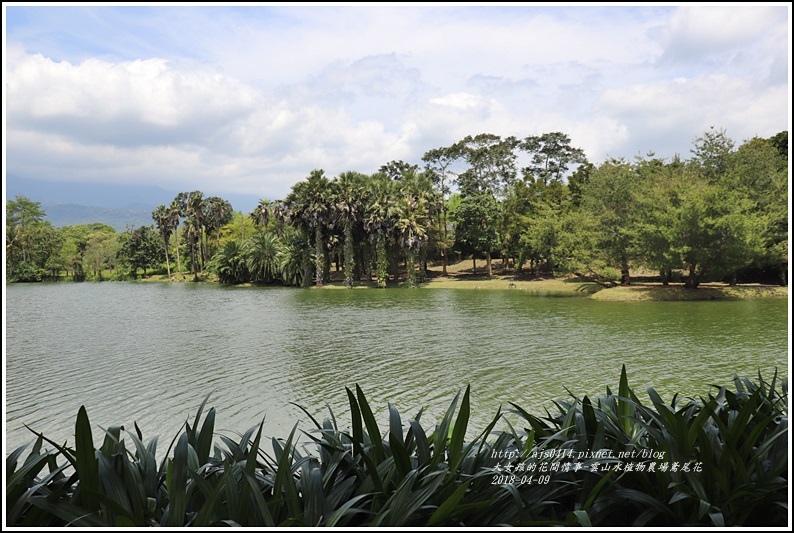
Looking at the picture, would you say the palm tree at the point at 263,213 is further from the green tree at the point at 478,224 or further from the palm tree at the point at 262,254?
the green tree at the point at 478,224

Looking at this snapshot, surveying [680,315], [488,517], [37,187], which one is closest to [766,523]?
[488,517]

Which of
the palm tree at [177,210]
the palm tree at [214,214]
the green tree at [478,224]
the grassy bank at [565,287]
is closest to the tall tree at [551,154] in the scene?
the green tree at [478,224]

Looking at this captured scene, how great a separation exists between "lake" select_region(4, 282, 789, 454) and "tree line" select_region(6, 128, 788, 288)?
10.7 ft

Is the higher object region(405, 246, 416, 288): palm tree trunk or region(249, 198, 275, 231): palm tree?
region(249, 198, 275, 231): palm tree

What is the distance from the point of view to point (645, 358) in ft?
33.9

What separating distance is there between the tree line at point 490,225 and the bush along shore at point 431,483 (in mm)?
10195


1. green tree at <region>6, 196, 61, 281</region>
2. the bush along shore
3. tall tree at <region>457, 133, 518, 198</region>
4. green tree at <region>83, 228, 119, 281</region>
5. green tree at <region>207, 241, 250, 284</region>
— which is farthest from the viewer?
tall tree at <region>457, 133, 518, 198</region>

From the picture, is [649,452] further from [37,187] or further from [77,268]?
[77,268]

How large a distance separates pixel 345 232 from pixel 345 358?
70.2 feet

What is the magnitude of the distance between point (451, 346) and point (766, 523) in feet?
32.8

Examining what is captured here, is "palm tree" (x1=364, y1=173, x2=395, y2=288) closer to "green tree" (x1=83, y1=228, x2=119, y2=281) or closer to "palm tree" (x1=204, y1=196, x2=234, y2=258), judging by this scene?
"green tree" (x1=83, y1=228, x2=119, y2=281)

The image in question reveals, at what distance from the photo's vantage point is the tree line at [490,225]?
21.3m

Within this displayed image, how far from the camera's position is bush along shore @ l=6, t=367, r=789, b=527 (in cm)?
173

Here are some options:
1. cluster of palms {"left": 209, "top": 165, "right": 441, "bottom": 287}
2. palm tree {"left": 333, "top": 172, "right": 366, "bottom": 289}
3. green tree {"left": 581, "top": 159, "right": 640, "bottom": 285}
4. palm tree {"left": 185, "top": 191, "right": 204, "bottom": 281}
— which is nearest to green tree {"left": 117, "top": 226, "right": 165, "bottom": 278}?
palm tree {"left": 185, "top": 191, "right": 204, "bottom": 281}
